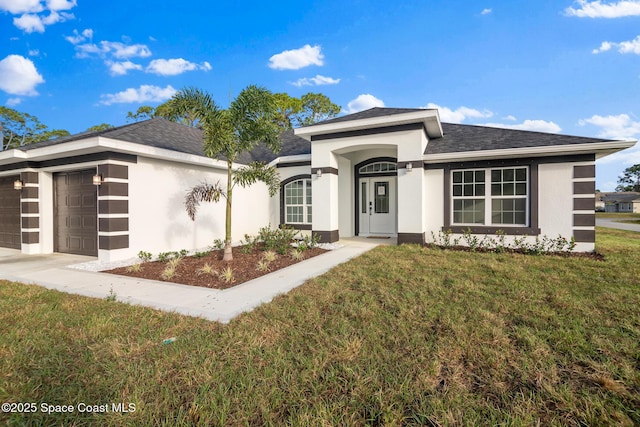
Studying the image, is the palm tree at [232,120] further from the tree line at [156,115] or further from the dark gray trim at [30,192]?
the tree line at [156,115]

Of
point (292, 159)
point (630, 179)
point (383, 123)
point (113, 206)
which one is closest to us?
point (113, 206)

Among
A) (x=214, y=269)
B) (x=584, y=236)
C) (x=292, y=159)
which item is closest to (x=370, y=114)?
(x=292, y=159)

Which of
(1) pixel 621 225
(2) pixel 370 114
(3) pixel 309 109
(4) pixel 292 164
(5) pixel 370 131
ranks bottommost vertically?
(1) pixel 621 225

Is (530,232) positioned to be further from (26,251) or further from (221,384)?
(26,251)

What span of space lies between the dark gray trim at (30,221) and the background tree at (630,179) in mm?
96879

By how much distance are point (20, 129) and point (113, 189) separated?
3671cm

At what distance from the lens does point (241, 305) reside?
4121mm

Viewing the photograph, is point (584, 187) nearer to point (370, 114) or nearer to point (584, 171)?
point (584, 171)

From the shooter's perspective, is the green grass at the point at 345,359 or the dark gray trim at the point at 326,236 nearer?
the green grass at the point at 345,359

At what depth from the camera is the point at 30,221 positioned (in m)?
8.73

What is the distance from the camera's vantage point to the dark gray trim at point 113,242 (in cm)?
717

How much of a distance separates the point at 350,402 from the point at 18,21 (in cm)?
1833

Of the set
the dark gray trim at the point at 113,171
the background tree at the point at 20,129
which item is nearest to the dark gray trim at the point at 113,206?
the dark gray trim at the point at 113,171

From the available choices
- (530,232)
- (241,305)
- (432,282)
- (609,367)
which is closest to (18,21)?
(241,305)
